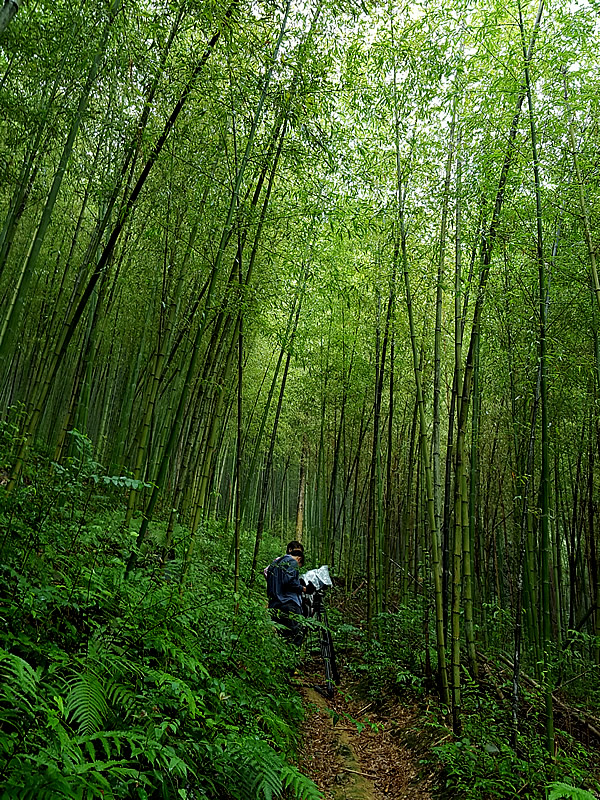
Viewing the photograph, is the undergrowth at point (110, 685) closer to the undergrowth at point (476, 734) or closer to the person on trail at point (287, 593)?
the undergrowth at point (476, 734)

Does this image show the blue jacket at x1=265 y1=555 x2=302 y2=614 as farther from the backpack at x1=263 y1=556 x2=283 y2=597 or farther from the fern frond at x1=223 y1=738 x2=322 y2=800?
the fern frond at x1=223 y1=738 x2=322 y2=800

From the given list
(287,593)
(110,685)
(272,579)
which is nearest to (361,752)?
(287,593)

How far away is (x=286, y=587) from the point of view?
4.18 m

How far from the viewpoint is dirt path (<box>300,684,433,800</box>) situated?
9.43 feet

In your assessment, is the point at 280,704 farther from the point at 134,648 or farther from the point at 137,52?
the point at 137,52

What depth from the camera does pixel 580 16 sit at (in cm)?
330

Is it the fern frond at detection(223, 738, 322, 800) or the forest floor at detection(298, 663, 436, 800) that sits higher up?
the fern frond at detection(223, 738, 322, 800)

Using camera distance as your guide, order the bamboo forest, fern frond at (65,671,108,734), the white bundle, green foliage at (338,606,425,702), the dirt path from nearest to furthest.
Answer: fern frond at (65,671,108,734)
the bamboo forest
the dirt path
green foliage at (338,606,425,702)
the white bundle

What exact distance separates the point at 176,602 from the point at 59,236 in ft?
18.6

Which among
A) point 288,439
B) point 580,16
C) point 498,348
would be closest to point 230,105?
point 580,16

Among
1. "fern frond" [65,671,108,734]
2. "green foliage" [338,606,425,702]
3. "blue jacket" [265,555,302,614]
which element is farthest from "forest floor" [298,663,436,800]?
"fern frond" [65,671,108,734]

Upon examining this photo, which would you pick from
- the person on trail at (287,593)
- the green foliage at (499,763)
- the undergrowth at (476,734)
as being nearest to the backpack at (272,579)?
the person on trail at (287,593)

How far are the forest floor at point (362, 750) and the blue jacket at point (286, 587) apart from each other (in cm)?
70

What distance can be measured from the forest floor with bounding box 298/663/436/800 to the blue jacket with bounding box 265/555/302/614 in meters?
0.70
